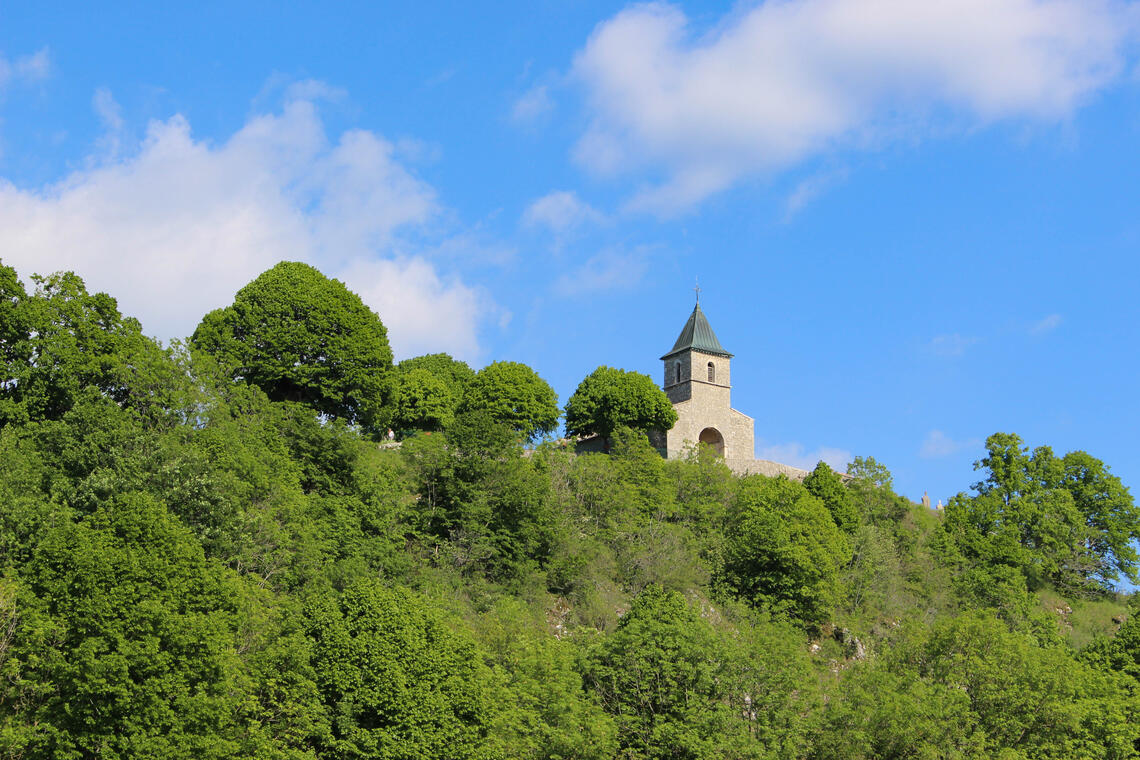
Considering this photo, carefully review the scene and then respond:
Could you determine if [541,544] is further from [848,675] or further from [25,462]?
[25,462]

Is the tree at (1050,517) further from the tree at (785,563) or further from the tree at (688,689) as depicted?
the tree at (688,689)

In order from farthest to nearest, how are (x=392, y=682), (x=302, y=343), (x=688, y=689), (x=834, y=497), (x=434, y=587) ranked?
(x=834, y=497), (x=302, y=343), (x=434, y=587), (x=688, y=689), (x=392, y=682)

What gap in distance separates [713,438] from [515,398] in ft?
52.2

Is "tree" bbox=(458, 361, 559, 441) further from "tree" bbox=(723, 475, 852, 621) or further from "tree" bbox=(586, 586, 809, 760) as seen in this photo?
"tree" bbox=(586, 586, 809, 760)

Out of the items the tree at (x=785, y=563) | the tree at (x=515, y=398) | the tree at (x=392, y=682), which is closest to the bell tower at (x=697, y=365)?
the tree at (x=515, y=398)

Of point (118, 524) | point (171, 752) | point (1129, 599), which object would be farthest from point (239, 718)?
point (1129, 599)

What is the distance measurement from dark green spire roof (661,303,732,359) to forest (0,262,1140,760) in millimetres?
16660

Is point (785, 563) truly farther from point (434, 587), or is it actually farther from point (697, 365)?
point (697, 365)

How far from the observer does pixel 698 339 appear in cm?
7575

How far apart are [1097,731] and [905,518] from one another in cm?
2465

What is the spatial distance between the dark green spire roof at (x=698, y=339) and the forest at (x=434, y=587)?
16660 millimetres

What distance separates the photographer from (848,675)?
1551 inches

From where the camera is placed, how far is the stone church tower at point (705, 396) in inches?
2842

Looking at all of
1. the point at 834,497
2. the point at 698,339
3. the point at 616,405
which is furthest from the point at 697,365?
the point at 834,497
